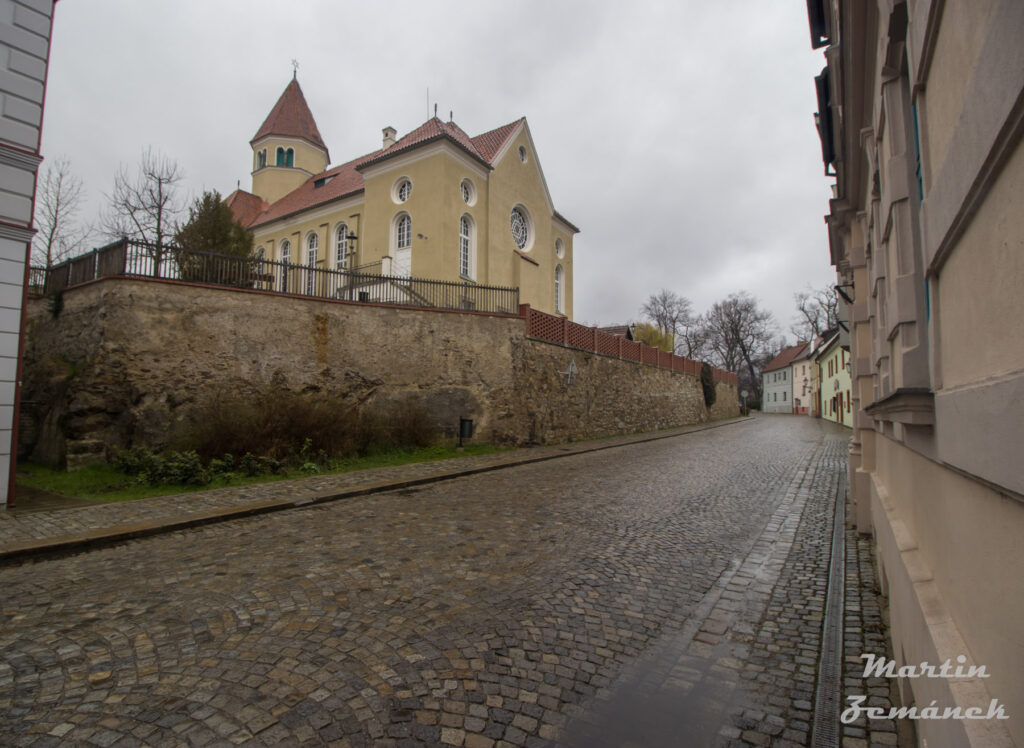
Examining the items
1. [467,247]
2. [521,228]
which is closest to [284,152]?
[521,228]

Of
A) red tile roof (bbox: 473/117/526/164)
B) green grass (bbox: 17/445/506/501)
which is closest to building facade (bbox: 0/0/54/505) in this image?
green grass (bbox: 17/445/506/501)

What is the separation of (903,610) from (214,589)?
5014mm

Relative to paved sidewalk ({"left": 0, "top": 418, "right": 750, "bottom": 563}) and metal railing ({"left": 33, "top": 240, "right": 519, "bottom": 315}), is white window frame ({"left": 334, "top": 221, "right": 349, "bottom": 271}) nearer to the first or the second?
metal railing ({"left": 33, "top": 240, "right": 519, "bottom": 315})

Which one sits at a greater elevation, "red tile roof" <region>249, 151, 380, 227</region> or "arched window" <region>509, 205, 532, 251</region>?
"red tile roof" <region>249, 151, 380, 227</region>

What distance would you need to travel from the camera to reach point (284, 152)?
40719 mm

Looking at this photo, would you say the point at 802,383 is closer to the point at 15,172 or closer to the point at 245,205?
the point at 245,205

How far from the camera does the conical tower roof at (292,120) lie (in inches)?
1588

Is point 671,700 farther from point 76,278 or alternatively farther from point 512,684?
point 76,278

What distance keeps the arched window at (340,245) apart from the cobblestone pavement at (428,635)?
2494 centimetres

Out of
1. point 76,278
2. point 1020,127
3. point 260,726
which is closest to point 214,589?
point 260,726

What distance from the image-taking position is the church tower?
4031cm

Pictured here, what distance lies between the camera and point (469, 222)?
26.0 meters

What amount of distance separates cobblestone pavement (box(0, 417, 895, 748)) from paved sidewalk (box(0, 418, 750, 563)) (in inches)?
8.2

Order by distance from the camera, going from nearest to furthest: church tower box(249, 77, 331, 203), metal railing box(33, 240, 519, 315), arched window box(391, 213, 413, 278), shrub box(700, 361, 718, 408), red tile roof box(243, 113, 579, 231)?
1. metal railing box(33, 240, 519, 315)
2. arched window box(391, 213, 413, 278)
3. red tile roof box(243, 113, 579, 231)
4. shrub box(700, 361, 718, 408)
5. church tower box(249, 77, 331, 203)
